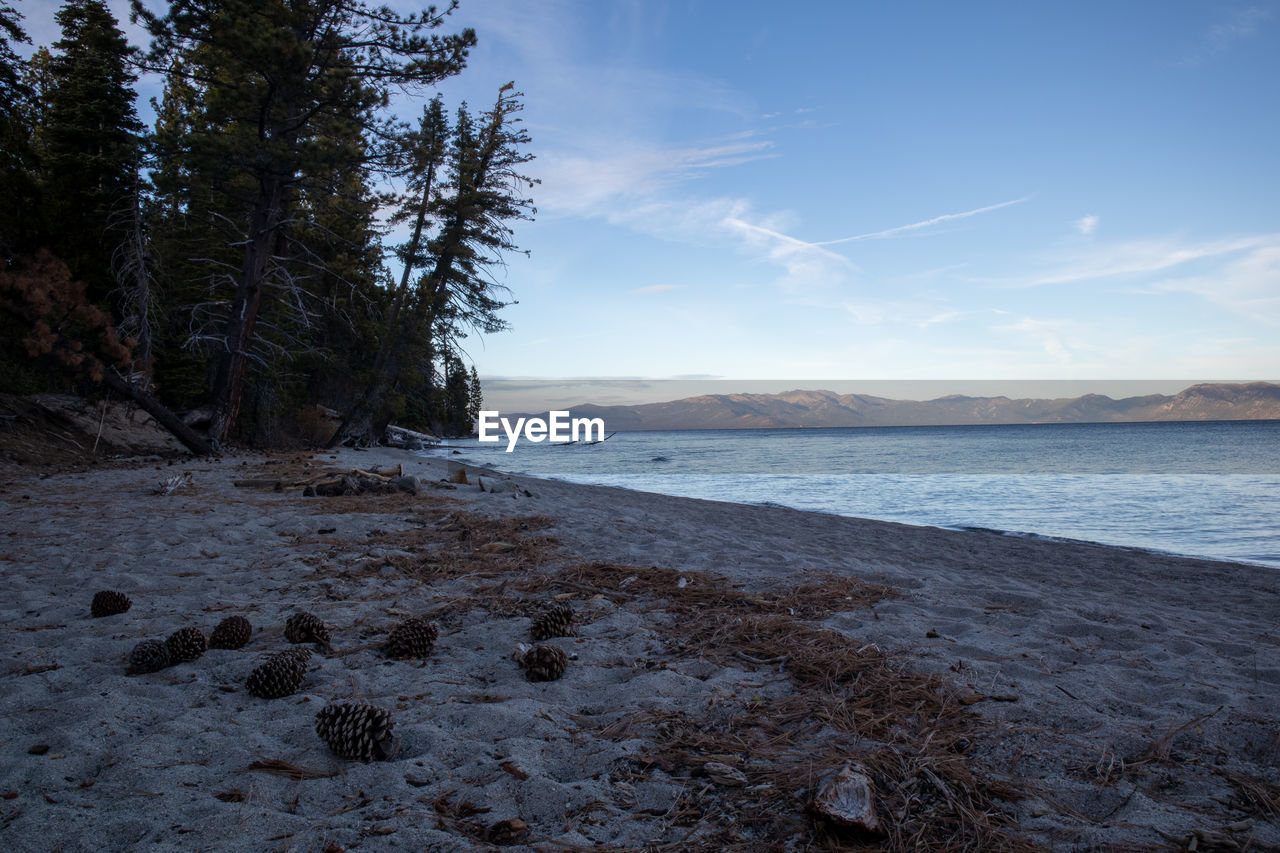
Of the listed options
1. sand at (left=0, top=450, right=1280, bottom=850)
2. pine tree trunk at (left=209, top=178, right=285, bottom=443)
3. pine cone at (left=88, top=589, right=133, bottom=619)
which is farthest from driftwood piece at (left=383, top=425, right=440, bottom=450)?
pine cone at (left=88, top=589, right=133, bottom=619)

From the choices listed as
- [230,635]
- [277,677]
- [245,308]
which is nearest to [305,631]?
[230,635]

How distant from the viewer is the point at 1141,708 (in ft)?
8.00

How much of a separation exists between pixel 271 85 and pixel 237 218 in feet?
25.5

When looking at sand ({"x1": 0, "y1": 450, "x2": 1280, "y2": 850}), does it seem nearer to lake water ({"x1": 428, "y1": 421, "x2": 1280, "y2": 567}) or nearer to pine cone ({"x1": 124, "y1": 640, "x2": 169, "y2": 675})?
pine cone ({"x1": 124, "y1": 640, "x2": 169, "y2": 675})

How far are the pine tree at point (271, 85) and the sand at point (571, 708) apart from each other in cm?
873

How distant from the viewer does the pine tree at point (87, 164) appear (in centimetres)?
1634

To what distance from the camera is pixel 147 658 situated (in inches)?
104

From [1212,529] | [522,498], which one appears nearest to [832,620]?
[522,498]

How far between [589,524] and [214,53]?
12252mm

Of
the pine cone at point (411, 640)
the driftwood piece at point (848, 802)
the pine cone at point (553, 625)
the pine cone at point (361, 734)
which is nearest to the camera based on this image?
the driftwood piece at point (848, 802)

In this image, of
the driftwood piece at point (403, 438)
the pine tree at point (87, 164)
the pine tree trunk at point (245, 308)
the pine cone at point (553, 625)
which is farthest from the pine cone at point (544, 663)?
the driftwood piece at point (403, 438)

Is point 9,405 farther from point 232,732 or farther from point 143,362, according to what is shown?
point 232,732

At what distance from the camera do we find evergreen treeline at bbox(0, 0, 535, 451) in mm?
11219

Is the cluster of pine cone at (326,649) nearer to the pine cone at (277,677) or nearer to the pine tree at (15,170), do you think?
the pine cone at (277,677)
